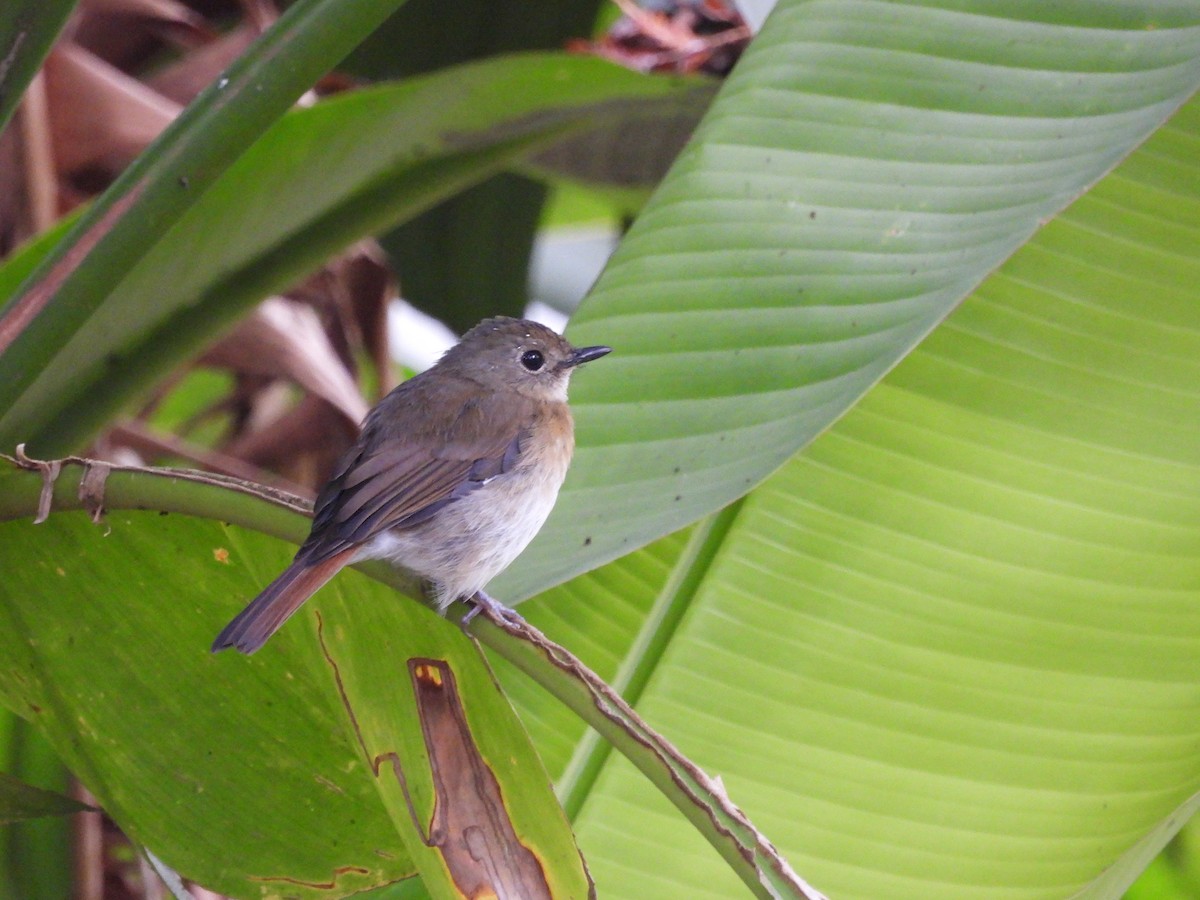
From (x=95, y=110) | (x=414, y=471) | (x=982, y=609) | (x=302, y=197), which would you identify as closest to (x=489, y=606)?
(x=414, y=471)

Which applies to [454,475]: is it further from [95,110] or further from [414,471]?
[95,110]

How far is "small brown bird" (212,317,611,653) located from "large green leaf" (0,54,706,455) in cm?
32

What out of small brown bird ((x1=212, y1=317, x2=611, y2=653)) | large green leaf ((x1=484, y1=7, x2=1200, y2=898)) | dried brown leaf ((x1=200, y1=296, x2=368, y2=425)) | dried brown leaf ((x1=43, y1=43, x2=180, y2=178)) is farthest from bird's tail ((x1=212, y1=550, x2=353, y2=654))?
dried brown leaf ((x1=43, y1=43, x2=180, y2=178))

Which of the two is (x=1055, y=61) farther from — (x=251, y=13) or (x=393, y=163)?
(x=251, y=13)

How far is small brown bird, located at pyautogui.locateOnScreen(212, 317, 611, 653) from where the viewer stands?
209cm

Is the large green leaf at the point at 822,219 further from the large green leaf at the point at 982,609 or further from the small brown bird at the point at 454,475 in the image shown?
the small brown bird at the point at 454,475

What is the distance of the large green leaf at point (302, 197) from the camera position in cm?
198

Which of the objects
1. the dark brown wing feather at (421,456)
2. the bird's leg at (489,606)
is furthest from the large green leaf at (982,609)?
the dark brown wing feather at (421,456)

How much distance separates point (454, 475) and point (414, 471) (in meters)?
0.10

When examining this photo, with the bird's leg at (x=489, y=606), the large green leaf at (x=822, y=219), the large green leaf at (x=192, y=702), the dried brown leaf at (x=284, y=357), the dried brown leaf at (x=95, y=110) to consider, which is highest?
the dried brown leaf at (x=95, y=110)

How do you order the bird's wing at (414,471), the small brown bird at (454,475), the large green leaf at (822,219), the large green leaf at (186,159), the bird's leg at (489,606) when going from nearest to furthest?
the large green leaf at (822,219), the large green leaf at (186,159), the bird's leg at (489,606), the bird's wing at (414,471), the small brown bird at (454,475)

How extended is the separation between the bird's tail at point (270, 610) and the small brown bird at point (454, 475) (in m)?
0.36

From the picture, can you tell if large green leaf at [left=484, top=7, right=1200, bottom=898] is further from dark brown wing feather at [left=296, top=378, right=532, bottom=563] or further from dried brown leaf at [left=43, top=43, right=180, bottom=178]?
dried brown leaf at [left=43, top=43, right=180, bottom=178]

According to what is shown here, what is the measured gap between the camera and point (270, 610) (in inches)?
56.9
